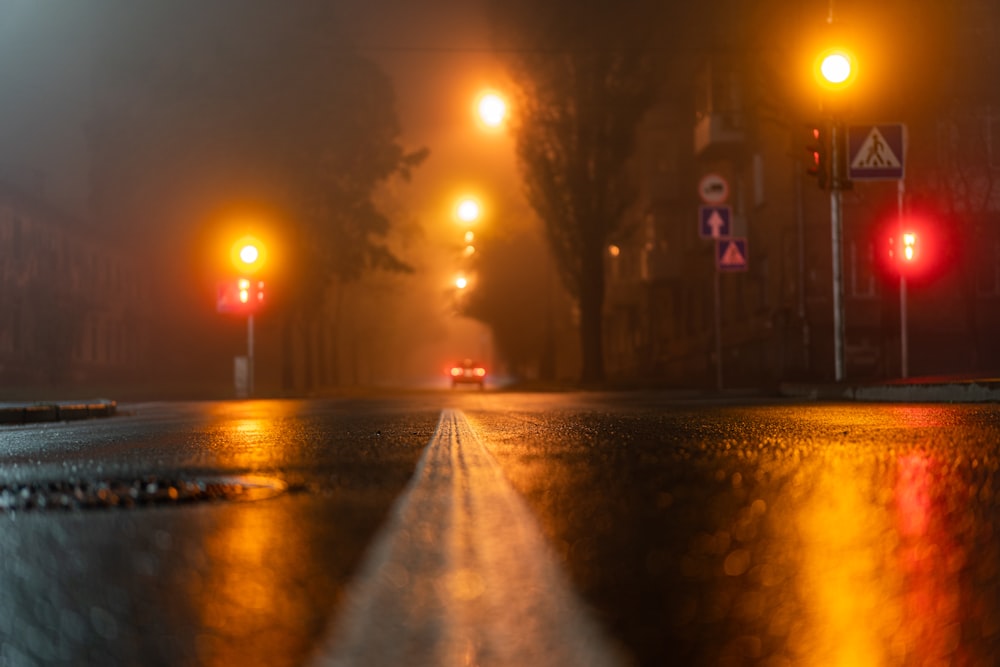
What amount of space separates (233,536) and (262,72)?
45913mm

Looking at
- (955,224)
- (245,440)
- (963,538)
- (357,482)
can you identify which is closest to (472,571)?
(963,538)

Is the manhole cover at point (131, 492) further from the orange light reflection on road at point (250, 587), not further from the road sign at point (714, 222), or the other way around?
the road sign at point (714, 222)

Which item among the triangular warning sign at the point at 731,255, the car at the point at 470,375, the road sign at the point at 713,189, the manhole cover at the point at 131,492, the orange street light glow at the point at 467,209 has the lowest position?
the manhole cover at the point at 131,492

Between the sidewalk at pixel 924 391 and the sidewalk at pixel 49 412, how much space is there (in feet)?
37.3

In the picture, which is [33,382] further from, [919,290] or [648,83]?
[919,290]

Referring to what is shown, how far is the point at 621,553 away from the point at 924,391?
1536 cm

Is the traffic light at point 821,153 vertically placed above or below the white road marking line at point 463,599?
above

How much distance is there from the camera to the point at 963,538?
15.7 ft

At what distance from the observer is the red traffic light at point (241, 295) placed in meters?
35.2

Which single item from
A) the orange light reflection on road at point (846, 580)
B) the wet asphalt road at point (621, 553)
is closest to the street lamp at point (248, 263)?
the wet asphalt road at point (621, 553)

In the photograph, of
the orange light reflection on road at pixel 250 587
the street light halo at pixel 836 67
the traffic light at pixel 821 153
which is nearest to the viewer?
the orange light reflection on road at pixel 250 587

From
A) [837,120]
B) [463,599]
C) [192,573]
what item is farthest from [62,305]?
[463,599]

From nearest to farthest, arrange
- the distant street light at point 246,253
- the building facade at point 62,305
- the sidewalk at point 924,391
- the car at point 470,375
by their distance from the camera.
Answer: the sidewalk at point 924,391 → the distant street light at point 246,253 → the building facade at point 62,305 → the car at point 470,375

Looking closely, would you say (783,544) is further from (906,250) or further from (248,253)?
(248,253)
